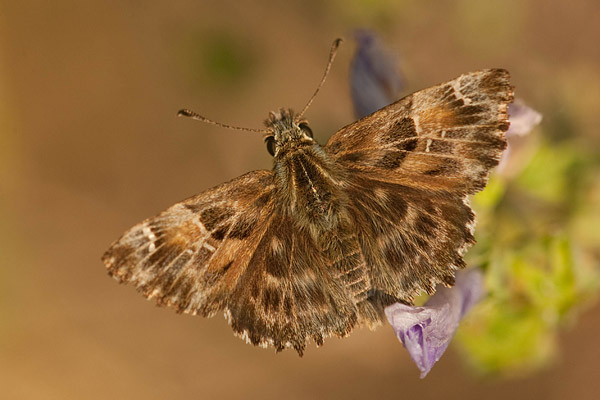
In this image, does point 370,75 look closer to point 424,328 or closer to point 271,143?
point 271,143

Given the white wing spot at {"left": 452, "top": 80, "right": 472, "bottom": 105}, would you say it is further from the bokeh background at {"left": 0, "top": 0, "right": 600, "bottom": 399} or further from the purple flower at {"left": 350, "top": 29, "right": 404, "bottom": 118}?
the bokeh background at {"left": 0, "top": 0, "right": 600, "bottom": 399}

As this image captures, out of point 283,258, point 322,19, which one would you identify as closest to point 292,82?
point 322,19

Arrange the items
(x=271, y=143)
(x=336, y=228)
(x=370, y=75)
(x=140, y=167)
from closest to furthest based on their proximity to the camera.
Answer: (x=336, y=228) → (x=271, y=143) → (x=370, y=75) → (x=140, y=167)

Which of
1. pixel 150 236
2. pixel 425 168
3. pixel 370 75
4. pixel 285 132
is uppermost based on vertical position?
pixel 370 75

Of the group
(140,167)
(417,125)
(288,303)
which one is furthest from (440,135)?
(140,167)

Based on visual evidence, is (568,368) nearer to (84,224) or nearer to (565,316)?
(565,316)

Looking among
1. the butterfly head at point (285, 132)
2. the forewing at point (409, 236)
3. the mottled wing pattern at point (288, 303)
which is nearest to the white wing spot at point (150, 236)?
the mottled wing pattern at point (288, 303)

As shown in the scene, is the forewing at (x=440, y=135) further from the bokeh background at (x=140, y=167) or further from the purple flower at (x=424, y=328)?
the bokeh background at (x=140, y=167)
